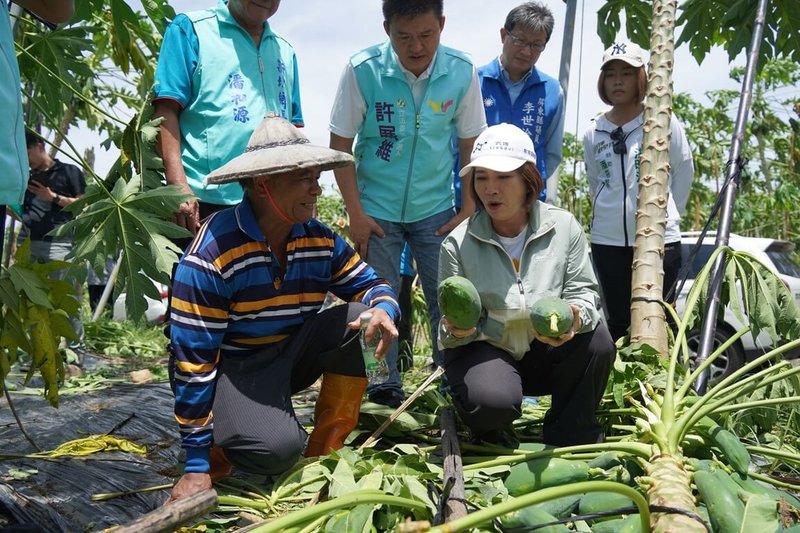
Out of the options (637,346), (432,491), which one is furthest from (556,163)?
(432,491)

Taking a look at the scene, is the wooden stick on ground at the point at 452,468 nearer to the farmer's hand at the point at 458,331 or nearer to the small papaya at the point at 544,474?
the small papaya at the point at 544,474

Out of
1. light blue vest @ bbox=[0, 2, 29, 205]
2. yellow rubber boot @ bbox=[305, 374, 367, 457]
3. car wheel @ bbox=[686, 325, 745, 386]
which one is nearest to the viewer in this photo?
light blue vest @ bbox=[0, 2, 29, 205]

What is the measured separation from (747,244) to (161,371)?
4.88 metres

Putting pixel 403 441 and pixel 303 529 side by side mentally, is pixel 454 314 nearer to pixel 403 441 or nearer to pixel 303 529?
pixel 403 441

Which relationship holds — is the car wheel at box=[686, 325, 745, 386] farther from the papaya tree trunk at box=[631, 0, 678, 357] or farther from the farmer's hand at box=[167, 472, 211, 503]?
the farmer's hand at box=[167, 472, 211, 503]

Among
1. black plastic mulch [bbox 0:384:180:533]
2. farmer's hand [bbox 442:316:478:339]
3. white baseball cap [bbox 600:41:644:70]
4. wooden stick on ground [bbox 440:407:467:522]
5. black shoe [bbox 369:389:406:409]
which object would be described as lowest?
black plastic mulch [bbox 0:384:180:533]

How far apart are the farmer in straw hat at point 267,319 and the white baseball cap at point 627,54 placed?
183 cm

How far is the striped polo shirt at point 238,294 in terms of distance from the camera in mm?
2533

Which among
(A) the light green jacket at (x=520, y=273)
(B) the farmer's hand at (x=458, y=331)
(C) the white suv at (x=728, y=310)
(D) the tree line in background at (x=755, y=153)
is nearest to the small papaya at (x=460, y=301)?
(B) the farmer's hand at (x=458, y=331)

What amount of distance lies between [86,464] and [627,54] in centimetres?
307

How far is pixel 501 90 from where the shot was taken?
409cm

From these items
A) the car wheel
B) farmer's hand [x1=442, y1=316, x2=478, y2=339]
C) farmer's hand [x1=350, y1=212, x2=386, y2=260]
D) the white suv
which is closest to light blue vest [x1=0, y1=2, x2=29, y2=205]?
farmer's hand [x1=442, y1=316, x2=478, y2=339]

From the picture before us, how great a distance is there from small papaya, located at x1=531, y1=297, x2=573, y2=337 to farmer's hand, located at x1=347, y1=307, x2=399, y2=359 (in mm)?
488

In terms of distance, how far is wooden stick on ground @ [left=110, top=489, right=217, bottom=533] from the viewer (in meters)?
1.71
